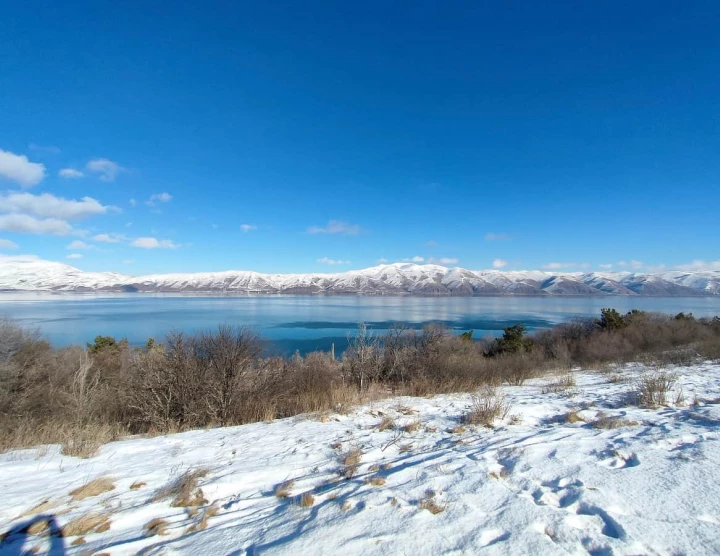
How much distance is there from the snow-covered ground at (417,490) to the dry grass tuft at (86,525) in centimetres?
5

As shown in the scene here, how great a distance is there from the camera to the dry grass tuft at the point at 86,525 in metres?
3.25

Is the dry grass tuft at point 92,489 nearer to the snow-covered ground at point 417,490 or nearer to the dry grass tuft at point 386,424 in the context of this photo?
the snow-covered ground at point 417,490

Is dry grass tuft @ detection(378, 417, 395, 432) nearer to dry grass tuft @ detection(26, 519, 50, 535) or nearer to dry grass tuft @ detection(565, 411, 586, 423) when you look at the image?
dry grass tuft @ detection(565, 411, 586, 423)

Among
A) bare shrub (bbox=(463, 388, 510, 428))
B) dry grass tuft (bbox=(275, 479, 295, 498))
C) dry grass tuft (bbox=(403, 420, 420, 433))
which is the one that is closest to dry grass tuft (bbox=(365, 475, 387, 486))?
dry grass tuft (bbox=(275, 479, 295, 498))

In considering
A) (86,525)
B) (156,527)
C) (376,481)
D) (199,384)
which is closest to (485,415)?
(376,481)

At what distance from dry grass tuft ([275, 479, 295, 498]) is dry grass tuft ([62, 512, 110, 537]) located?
159 centimetres

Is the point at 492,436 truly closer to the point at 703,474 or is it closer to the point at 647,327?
the point at 703,474

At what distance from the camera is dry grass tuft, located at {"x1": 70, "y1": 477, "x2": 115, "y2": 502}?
407 centimetres

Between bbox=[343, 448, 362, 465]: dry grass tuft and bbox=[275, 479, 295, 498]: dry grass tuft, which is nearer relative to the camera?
bbox=[275, 479, 295, 498]: dry grass tuft

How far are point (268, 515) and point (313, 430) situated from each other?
11.1ft

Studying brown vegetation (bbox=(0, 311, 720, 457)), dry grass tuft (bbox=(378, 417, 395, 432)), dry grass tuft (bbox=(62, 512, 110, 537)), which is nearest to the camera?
dry grass tuft (bbox=(62, 512, 110, 537))

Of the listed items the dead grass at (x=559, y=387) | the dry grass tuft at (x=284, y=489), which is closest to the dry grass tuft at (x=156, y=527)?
the dry grass tuft at (x=284, y=489)

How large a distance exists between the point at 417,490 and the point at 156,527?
2.49m

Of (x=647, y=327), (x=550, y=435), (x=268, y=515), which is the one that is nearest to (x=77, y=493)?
(x=268, y=515)
